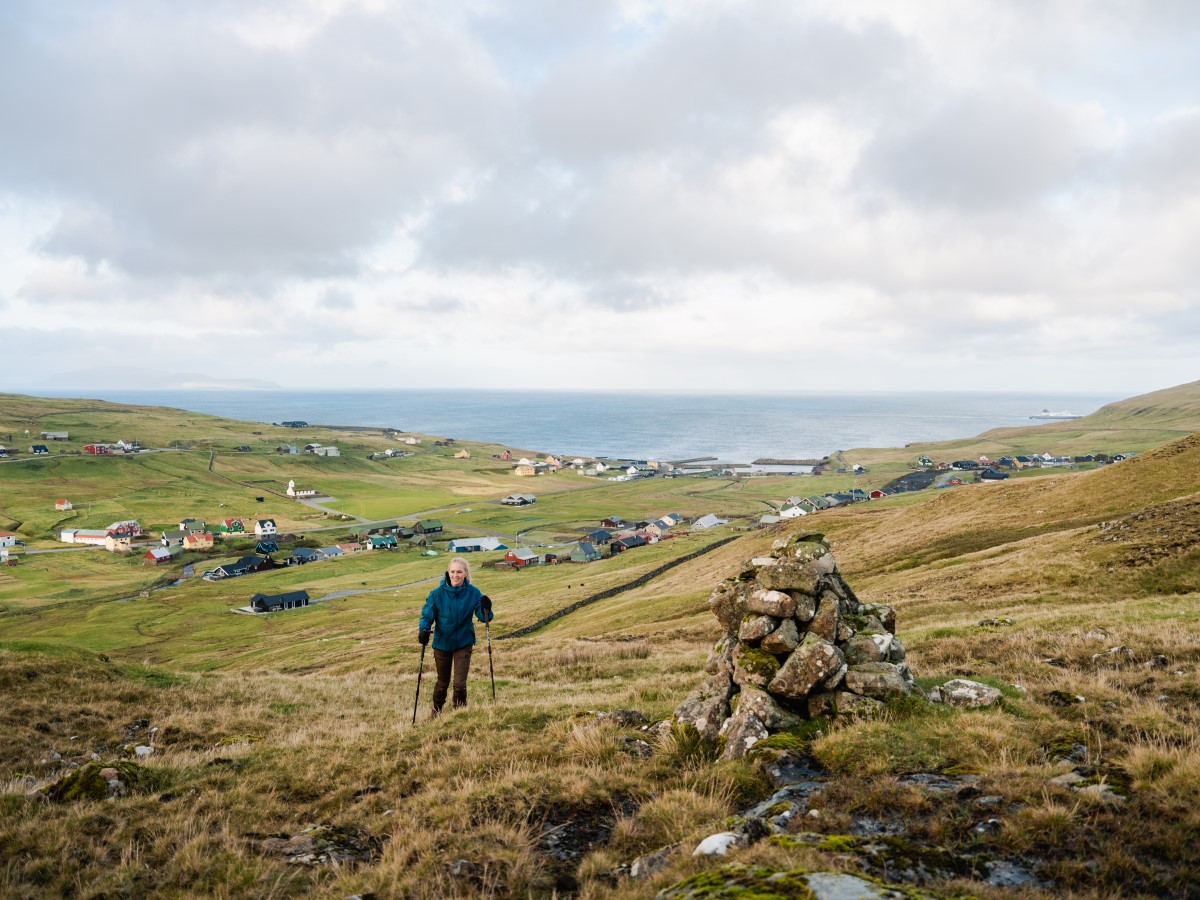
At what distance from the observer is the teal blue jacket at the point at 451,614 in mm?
14359

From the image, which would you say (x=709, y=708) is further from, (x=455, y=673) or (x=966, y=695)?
(x=455, y=673)

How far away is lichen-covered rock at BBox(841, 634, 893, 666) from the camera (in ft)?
39.0

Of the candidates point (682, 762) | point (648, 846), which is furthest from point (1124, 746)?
point (648, 846)

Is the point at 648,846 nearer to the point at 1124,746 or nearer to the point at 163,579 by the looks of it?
the point at 1124,746

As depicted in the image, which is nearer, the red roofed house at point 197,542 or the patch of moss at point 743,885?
the patch of moss at point 743,885

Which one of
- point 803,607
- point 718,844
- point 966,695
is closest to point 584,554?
point 803,607

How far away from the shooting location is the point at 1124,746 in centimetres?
885

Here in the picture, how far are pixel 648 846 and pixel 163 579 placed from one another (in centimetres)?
12200

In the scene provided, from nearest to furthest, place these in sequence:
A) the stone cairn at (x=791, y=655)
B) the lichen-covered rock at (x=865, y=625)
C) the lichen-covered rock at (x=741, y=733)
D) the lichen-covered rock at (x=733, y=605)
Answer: the lichen-covered rock at (x=741, y=733)
the stone cairn at (x=791, y=655)
the lichen-covered rock at (x=865, y=625)
the lichen-covered rock at (x=733, y=605)

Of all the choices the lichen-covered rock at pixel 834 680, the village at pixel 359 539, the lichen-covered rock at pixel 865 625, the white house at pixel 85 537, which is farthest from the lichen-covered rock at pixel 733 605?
the white house at pixel 85 537

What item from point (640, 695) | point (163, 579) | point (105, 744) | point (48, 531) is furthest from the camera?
point (48, 531)

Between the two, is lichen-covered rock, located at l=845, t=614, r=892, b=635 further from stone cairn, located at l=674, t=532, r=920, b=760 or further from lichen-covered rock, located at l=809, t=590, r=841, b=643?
lichen-covered rock, located at l=809, t=590, r=841, b=643

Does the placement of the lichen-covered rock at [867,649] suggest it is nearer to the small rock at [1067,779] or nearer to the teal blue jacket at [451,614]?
the small rock at [1067,779]

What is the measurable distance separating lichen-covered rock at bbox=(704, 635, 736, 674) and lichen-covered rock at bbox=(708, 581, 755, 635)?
29cm
